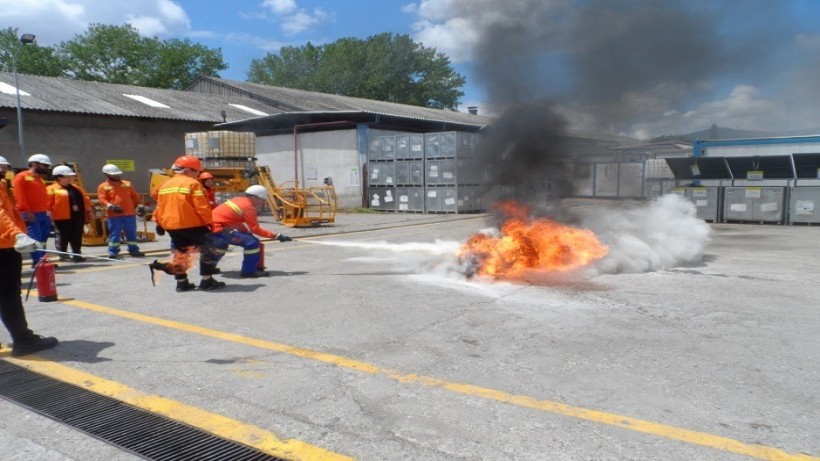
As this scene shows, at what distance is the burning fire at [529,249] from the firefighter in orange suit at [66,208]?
6.65 meters

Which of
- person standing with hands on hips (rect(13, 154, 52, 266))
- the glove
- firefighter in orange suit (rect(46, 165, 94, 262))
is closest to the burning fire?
the glove

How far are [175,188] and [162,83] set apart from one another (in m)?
52.4

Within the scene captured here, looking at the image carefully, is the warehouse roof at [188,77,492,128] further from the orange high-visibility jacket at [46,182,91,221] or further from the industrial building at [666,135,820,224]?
the orange high-visibility jacket at [46,182,91,221]

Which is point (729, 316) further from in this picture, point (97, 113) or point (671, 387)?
point (97, 113)

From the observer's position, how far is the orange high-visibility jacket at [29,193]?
26.3ft

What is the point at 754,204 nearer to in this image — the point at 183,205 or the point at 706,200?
the point at 706,200

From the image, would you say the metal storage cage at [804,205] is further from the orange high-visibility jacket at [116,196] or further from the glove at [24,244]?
the glove at [24,244]

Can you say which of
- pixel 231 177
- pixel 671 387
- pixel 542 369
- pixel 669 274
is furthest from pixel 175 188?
pixel 231 177

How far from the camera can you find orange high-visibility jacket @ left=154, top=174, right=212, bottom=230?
656 centimetres

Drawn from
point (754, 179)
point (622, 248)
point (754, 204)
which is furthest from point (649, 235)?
point (754, 179)

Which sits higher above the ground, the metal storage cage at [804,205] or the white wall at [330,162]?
the white wall at [330,162]

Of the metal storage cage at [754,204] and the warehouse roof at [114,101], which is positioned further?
the warehouse roof at [114,101]

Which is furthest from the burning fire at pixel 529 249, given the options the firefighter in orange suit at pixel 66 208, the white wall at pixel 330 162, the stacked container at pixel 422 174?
the white wall at pixel 330 162

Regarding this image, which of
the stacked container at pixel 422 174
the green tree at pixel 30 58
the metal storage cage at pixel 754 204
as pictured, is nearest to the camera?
the metal storage cage at pixel 754 204
